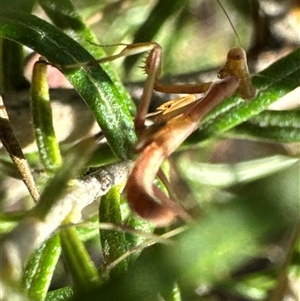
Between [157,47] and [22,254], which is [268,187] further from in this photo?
[157,47]

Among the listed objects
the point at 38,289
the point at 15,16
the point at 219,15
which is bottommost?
the point at 38,289

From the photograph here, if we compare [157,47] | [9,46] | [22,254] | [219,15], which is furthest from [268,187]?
[219,15]

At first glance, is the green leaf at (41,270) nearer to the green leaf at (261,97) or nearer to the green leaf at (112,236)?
the green leaf at (112,236)

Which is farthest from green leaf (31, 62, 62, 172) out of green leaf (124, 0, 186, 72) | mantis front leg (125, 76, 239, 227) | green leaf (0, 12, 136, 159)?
green leaf (124, 0, 186, 72)

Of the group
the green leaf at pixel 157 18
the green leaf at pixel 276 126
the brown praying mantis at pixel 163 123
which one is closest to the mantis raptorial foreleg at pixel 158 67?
the brown praying mantis at pixel 163 123

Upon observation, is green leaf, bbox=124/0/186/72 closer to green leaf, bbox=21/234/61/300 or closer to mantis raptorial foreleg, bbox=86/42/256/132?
mantis raptorial foreleg, bbox=86/42/256/132
